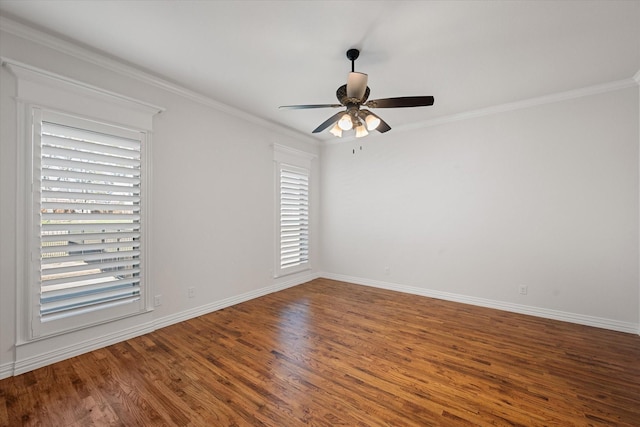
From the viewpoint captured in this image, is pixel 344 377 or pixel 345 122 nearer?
pixel 344 377

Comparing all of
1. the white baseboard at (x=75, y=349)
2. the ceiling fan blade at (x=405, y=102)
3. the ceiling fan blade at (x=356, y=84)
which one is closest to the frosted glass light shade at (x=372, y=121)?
the ceiling fan blade at (x=405, y=102)

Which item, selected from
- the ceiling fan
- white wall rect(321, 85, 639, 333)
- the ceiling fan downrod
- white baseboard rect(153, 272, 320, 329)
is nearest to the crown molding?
the ceiling fan

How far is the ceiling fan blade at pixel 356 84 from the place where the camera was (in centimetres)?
210

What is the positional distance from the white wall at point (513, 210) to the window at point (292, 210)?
864 millimetres

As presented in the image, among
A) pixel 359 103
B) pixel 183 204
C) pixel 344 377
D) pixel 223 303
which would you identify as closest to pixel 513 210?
pixel 359 103

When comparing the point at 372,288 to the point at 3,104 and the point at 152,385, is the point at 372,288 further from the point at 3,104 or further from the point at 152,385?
the point at 3,104

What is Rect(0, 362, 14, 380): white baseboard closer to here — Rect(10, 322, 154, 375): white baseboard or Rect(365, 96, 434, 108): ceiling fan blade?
Rect(10, 322, 154, 375): white baseboard

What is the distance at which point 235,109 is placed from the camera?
3828mm

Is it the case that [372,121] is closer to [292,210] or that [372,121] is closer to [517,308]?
[292,210]

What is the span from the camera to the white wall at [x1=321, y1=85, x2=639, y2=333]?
309 cm

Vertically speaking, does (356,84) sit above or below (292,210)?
above

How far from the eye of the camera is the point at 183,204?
10.8 ft

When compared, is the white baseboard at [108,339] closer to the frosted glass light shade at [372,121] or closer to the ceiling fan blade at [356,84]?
the frosted glass light shade at [372,121]

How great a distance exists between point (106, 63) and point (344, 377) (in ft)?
11.8
